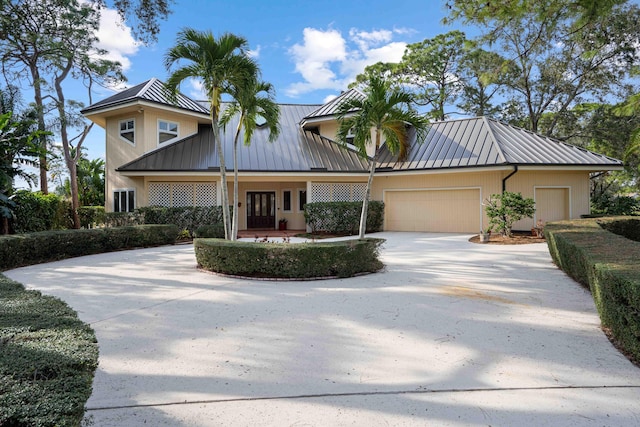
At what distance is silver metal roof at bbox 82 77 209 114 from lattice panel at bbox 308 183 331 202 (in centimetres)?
683

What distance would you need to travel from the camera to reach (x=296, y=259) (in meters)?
7.18

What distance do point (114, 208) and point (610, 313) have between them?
18.3 m

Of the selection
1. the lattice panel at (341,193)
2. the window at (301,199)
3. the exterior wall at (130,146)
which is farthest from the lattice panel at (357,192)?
the exterior wall at (130,146)

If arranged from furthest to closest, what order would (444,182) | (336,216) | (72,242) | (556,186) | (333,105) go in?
(333,105), (444,182), (336,216), (556,186), (72,242)

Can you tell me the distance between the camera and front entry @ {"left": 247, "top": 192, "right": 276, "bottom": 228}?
19.7 metres

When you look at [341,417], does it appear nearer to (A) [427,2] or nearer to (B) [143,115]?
(A) [427,2]

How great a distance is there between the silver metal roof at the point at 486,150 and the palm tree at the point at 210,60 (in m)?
8.77

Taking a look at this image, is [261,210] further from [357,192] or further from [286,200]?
[357,192]

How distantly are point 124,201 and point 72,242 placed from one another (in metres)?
6.87

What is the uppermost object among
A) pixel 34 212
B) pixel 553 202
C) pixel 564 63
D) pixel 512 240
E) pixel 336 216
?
pixel 564 63

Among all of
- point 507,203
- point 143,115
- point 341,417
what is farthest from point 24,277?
point 507,203

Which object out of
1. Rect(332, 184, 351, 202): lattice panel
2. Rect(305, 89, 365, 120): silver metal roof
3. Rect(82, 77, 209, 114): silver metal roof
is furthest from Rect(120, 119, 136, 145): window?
Rect(332, 184, 351, 202): lattice panel

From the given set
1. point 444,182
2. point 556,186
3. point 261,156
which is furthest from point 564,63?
point 261,156

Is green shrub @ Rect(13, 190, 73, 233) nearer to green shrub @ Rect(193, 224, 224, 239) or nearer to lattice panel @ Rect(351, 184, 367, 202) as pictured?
green shrub @ Rect(193, 224, 224, 239)
